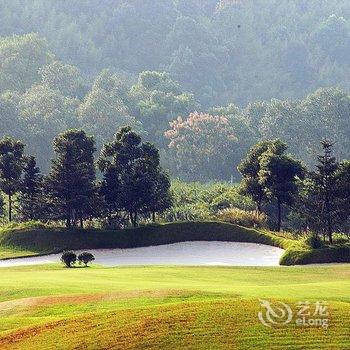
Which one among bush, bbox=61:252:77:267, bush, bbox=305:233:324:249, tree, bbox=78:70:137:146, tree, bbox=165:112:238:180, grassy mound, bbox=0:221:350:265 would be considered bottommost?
bush, bbox=61:252:77:267

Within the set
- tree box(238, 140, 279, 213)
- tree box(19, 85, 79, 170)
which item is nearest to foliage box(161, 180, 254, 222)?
tree box(238, 140, 279, 213)

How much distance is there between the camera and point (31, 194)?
59.2 metres

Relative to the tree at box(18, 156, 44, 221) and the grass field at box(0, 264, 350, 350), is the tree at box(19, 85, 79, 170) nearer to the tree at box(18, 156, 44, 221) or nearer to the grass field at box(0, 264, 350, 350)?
the tree at box(18, 156, 44, 221)

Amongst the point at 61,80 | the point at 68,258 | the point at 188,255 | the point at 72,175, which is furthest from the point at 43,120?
the point at 68,258

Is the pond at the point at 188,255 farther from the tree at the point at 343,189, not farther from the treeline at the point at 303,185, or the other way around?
the tree at the point at 343,189

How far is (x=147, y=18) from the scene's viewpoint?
19938 cm

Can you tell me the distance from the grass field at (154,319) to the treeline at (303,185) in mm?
20171

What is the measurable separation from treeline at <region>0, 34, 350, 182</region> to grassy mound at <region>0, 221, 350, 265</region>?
6010 centimetres

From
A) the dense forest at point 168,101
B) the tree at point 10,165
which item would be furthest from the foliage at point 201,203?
the dense forest at point 168,101

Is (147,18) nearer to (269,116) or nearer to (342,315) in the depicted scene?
(269,116)

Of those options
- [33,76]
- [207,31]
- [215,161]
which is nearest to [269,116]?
[215,161]

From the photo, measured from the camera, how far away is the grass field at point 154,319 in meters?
18.8

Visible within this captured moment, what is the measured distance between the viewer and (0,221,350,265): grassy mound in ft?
174

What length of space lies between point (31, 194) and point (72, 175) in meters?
5.24
